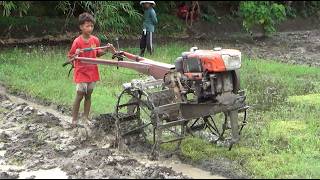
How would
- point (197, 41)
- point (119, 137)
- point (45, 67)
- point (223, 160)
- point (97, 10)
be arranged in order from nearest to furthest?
point (223, 160) → point (119, 137) → point (45, 67) → point (97, 10) → point (197, 41)

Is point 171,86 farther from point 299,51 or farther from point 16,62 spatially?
point 299,51

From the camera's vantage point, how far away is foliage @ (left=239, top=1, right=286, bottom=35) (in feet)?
63.7

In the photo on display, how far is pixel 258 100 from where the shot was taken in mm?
9867

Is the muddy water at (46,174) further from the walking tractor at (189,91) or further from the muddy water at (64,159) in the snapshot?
the walking tractor at (189,91)

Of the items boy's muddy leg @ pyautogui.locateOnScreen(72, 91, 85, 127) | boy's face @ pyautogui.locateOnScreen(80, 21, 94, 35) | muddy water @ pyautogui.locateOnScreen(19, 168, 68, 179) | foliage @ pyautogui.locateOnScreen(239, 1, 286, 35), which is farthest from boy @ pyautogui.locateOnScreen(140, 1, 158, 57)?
muddy water @ pyautogui.locateOnScreen(19, 168, 68, 179)

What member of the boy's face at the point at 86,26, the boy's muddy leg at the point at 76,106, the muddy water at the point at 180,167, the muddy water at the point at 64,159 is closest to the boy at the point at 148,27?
the muddy water at the point at 64,159

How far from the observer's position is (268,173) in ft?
20.3

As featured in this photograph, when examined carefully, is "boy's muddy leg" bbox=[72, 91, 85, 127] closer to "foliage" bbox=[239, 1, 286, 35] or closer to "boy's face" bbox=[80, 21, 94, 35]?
"boy's face" bbox=[80, 21, 94, 35]

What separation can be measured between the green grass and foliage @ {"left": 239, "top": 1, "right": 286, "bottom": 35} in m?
4.13

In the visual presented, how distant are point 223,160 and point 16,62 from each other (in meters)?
8.27

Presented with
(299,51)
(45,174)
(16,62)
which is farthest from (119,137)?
(299,51)

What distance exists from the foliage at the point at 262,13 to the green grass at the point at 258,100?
4128 mm

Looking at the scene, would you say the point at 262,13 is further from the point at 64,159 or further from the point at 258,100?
the point at 64,159

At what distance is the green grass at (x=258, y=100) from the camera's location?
6.65 metres
